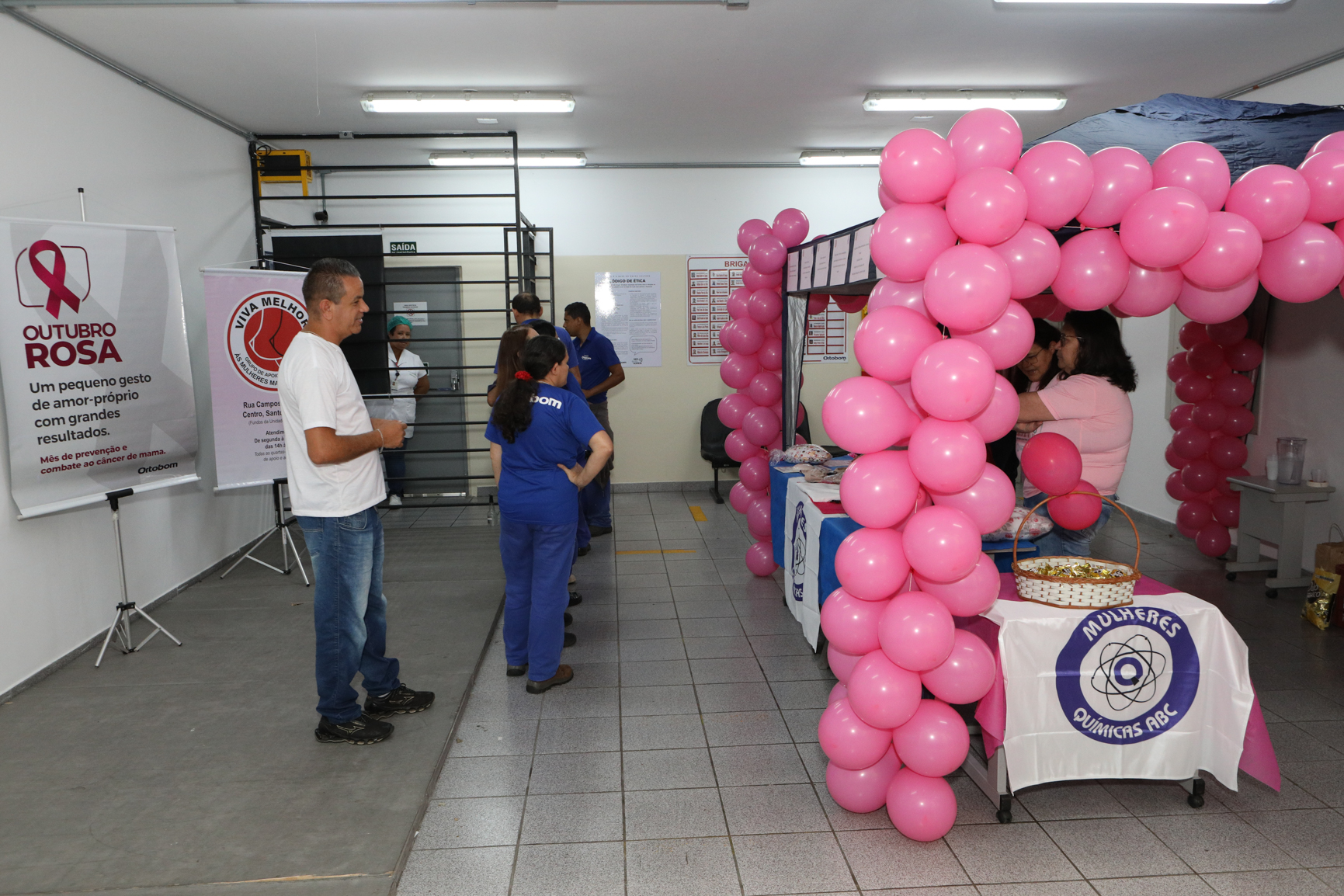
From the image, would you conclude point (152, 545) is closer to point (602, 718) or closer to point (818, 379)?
point (602, 718)

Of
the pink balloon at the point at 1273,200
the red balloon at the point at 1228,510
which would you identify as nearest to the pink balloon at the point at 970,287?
the pink balloon at the point at 1273,200

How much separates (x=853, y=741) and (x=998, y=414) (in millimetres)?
1122

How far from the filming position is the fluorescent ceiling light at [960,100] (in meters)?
5.35

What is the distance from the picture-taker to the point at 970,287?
7.33 feet

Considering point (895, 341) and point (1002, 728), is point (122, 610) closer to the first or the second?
point (895, 341)

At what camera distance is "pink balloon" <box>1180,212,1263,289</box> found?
238 cm

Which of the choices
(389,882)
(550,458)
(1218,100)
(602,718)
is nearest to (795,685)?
(602,718)

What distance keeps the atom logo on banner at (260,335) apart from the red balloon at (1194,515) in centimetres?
594

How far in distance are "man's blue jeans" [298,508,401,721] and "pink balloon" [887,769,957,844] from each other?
2017mm

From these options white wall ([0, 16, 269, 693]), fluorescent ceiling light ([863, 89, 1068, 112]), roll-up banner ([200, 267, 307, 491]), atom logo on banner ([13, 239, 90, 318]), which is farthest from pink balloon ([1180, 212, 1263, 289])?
white wall ([0, 16, 269, 693])

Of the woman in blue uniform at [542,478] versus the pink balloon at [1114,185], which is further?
the woman in blue uniform at [542,478]

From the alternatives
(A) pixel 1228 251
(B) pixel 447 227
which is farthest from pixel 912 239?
(B) pixel 447 227

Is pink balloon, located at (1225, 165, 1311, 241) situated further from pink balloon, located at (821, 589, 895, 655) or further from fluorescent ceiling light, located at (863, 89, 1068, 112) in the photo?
fluorescent ceiling light, located at (863, 89, 1068, 112)

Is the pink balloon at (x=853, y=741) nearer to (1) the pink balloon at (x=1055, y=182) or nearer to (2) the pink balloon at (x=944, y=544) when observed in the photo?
(2) the pink balloon at (x=944, y=544)
